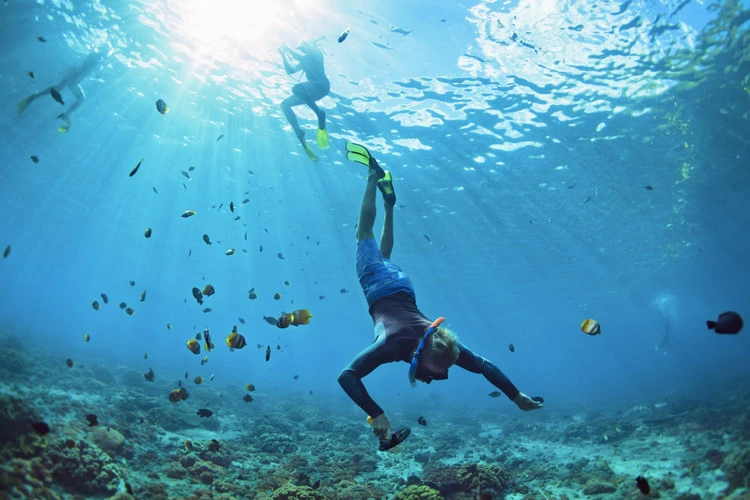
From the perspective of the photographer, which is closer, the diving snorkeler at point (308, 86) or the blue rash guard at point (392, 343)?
the blue rash guard at point (392, 343)

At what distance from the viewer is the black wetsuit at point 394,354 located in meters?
4.28

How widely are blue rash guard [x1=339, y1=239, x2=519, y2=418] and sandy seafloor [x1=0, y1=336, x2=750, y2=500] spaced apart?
4.00m

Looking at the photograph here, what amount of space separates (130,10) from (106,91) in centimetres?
723

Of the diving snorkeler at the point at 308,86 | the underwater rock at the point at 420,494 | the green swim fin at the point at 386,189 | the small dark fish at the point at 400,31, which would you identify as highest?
the small dark fish at the point at 400,31

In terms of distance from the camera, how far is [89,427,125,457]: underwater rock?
877 centimetres

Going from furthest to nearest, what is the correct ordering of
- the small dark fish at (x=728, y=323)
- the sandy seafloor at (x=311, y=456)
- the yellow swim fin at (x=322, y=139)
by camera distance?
1. the yellow swim fin at (x=322, y=139)
2. the sandy seafloor at (x=311, y=456)
3. the small dark fish at (x=728, y=323)

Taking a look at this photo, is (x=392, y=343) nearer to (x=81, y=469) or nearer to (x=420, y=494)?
(x=420, y=494)

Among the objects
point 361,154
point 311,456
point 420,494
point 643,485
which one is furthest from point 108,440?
point 643,485

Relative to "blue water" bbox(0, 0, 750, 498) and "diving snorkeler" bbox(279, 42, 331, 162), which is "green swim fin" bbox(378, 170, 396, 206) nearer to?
"diving snorkeler" bbox(279, 42, 331, 162)

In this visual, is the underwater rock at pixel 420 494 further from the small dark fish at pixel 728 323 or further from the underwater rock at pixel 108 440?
the underwater rock at pixel 108 440

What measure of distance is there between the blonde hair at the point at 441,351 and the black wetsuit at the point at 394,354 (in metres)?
0.36

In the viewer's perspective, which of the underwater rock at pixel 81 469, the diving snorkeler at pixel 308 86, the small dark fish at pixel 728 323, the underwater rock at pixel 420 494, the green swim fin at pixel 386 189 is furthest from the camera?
the diving snorkeler at pixel 308 86

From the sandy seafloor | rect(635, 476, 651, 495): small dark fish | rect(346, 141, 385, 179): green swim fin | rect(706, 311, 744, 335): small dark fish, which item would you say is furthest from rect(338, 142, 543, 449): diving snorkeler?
the sandy seafloor

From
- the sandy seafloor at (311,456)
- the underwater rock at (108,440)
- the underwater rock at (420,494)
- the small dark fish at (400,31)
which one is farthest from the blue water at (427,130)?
the underwater rock at (420,494)
